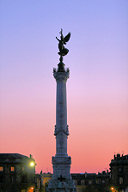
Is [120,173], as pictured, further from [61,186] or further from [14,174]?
[61,186]

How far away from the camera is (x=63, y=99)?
67.6 metres

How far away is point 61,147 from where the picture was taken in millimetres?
65250

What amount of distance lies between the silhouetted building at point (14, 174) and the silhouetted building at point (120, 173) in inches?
952

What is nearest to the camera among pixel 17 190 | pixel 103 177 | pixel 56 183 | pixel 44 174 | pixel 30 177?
pixel 56 183

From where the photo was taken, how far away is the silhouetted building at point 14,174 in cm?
8725

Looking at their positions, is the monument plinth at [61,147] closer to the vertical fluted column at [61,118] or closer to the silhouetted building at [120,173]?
the vertical fluted column at [61,118]

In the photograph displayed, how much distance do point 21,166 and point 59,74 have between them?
34.6 metres

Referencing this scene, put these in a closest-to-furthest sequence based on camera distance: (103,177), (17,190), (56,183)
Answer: (56,183) < (17,190) < (103,177)

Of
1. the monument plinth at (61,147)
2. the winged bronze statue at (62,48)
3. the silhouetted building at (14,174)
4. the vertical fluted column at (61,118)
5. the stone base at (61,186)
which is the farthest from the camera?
the silhouetted building at (14,174)

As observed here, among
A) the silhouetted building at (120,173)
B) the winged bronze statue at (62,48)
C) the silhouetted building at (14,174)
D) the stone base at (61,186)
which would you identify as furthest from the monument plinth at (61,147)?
the silhouetted building at (120,173)

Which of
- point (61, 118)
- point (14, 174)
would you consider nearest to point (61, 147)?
point (61, 118)

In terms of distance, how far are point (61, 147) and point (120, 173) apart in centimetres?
3629

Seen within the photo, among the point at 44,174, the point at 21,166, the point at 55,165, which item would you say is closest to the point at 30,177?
the point at 21,166

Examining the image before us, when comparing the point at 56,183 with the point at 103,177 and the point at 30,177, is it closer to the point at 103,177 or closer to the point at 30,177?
the point at 30,177
